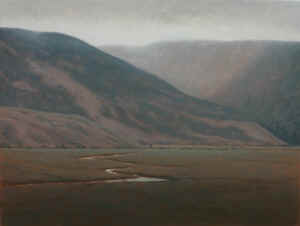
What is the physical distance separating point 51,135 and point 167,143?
1380cm

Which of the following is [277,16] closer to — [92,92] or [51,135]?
[51,135]

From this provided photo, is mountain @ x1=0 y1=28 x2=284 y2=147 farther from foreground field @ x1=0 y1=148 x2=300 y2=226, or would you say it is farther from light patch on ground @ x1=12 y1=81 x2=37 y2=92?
foreground field @ x1=0 y1=148 x2=300 y2=226

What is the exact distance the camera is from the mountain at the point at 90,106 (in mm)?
58406

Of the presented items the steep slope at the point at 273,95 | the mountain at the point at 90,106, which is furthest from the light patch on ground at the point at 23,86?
the steep slope at the point at 273,95

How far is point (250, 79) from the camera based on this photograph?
7112cm

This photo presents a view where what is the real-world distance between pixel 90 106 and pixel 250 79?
23.1 metres

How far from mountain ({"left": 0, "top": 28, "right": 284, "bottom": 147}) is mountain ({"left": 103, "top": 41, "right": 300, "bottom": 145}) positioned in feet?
6.04

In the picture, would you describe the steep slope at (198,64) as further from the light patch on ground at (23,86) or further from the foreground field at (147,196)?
the foreground field at (147,196)

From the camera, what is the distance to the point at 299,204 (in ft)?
52.3

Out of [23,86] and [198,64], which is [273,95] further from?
[23,86]

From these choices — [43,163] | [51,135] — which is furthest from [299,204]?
[51,135]

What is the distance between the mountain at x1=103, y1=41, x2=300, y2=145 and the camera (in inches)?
2304

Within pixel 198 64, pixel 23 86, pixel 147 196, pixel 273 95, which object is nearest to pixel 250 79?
pixel 273 95

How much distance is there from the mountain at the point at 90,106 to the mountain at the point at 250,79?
1842 millimetres
